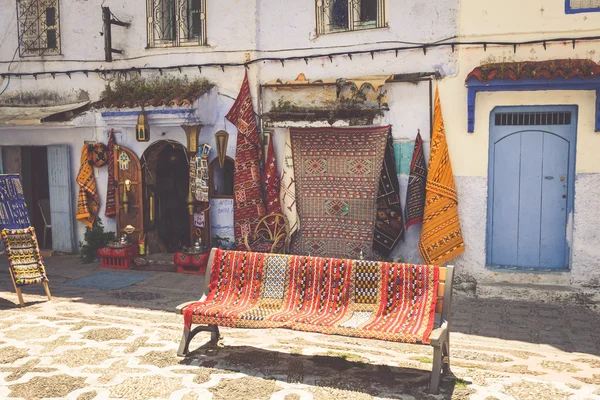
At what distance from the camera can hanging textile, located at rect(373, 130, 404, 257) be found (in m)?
8.58

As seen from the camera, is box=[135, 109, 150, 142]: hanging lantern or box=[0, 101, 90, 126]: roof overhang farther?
box=[0, 101, 90, 126]: roof overhang

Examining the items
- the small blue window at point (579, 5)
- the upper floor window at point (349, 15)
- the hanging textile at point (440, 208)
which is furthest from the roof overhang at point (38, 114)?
the small blue window at point (579, 5)

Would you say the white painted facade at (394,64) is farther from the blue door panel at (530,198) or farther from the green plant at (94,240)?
the blue door panel at (530,198)

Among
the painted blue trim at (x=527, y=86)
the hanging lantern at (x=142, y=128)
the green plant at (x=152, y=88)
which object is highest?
the green plant at (x=152, y=88)

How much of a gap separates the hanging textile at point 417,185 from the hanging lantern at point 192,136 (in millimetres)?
3562

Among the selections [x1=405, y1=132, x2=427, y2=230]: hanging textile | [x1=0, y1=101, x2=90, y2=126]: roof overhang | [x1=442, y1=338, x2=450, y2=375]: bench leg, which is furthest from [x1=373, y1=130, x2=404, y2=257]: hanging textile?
[x1=0, y1=101, x2=90, y2=126]: roof overhang

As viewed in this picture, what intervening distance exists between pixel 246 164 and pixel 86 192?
3305mm

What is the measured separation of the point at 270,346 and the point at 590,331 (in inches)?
143

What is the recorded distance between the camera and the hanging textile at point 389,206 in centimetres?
858

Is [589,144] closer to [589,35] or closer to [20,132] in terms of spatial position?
[589,35]

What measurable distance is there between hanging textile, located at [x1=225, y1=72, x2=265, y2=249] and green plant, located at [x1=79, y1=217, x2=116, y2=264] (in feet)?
8.92

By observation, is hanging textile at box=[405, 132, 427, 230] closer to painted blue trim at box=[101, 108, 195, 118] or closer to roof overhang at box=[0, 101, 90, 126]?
painted blue trim at box=[101, 108, 195, 118]

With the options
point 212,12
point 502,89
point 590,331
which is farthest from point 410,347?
point 212,12

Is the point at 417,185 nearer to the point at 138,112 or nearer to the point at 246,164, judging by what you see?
the point at 246,164
